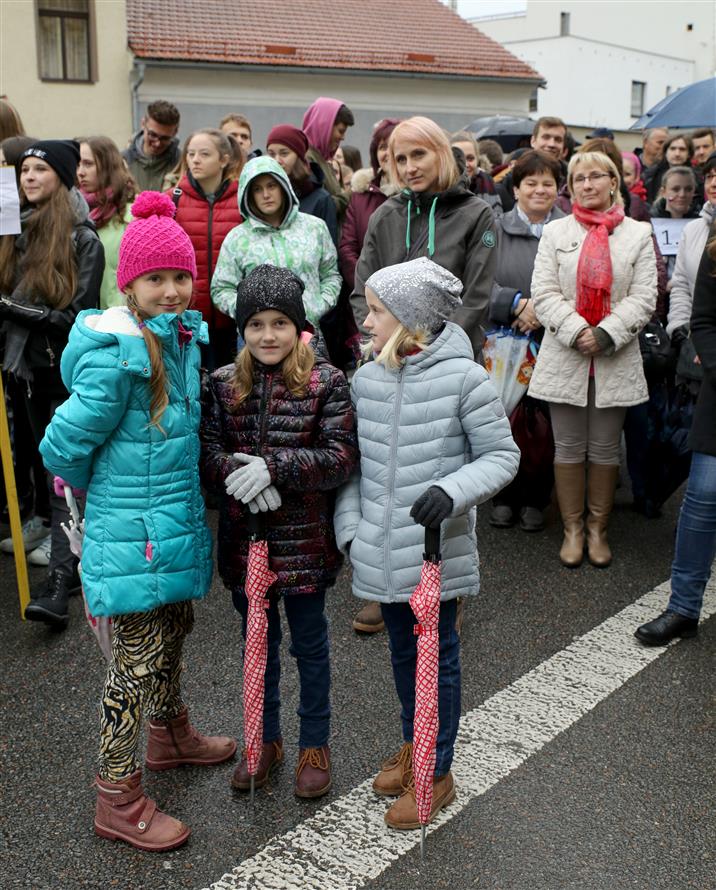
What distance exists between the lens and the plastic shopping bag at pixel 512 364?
5.71 m

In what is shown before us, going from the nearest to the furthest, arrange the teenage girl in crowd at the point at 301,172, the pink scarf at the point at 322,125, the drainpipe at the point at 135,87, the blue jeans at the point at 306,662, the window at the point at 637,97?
the blue jeans at the point at 306,662 < the teenage girl in crowd at the point at 301,172 < the pink scarf at the point at 322,125 < the drainpipe at the point at 135,87 < the window at the point at 637,97

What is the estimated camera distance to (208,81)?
23594mm

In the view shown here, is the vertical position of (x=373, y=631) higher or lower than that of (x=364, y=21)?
lower

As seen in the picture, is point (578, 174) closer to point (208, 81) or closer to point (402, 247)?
point (402, 247)

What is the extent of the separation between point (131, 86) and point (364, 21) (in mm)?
7764

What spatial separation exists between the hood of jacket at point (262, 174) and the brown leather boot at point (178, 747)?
9.23ft

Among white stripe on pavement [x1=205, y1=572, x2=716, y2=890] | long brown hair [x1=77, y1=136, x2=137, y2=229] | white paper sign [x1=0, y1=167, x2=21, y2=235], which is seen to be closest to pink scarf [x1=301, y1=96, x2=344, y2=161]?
long brown hair [x1=77, y1=136, x2=137, y2=229]

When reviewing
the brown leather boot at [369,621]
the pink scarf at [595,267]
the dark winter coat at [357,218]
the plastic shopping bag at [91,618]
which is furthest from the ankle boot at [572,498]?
the plastic shopping bag at [91,618]

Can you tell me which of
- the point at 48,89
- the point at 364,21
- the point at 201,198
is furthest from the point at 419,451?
the point at 364,21

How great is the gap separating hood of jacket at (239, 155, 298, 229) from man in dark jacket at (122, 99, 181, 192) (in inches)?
89.9

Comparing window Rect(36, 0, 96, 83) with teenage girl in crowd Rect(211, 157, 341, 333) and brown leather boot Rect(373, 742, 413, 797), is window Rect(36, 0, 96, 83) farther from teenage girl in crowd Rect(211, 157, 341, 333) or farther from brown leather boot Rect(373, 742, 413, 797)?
brown leather boot Rect(373, 742, 413, 797)

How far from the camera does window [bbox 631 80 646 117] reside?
53.4 metres

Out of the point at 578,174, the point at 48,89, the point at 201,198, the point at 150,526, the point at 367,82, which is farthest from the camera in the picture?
the point at 367,82

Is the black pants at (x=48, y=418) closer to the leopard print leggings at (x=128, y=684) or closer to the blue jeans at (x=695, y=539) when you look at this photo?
the leopard print leggings at (x=128, y=684)
